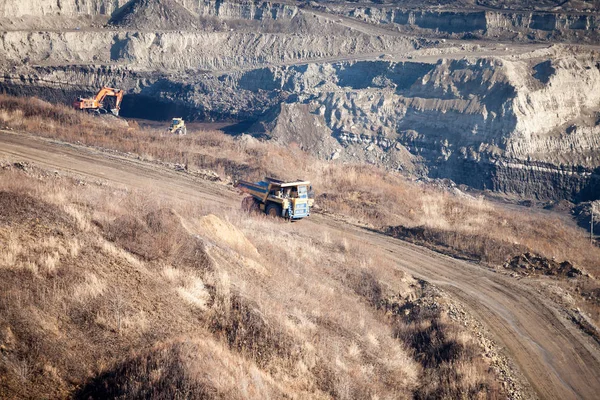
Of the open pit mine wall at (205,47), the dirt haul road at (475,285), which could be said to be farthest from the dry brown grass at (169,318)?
the open pit mine wall at (205,47)

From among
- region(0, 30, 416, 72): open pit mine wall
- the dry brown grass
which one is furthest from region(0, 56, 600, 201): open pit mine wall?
the dry brown grass

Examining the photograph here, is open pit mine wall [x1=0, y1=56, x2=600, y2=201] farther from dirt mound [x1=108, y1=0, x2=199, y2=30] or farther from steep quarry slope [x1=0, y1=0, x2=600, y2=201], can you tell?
dirt mound [x1=108, y1=0, x2=199, y2=30]

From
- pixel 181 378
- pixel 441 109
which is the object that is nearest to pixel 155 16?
pixel 441 109

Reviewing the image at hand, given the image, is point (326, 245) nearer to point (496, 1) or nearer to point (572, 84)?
point (572, 84)

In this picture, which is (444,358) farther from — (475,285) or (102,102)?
(102,102)

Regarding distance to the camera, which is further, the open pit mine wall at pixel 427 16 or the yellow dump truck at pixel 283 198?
the open pit mine wall at pixel 427 16

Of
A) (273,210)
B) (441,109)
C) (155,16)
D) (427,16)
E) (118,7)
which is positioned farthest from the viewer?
(427,16)

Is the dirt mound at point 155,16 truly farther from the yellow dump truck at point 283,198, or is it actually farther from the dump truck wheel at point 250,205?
the yellow dump truck at point 283,198
